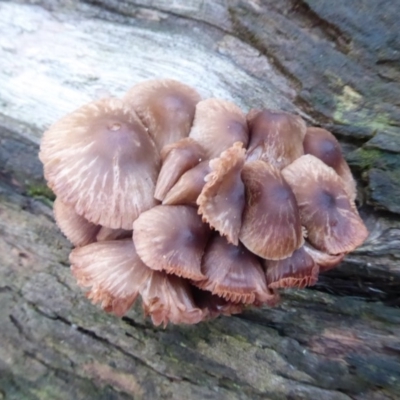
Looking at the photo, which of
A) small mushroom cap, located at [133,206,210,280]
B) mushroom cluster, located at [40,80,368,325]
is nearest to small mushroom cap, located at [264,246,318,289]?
mushroom cluster, located at [40,80,368,325]

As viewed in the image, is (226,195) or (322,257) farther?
(322,257)

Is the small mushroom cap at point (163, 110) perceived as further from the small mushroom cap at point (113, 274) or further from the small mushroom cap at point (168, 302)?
the small mushroom cap at point (168, 302)

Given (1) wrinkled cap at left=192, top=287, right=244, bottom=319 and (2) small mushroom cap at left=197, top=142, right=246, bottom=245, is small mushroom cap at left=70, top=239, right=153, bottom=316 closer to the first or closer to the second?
(1) wrinkled cap at left=192, top=287, right=244, bottom=319

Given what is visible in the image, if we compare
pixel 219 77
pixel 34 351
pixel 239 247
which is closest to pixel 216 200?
pixel 239 247

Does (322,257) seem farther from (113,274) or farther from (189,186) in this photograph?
(113,274)

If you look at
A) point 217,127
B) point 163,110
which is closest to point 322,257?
point 217,127

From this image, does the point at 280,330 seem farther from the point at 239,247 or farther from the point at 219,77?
the point at 219,77
